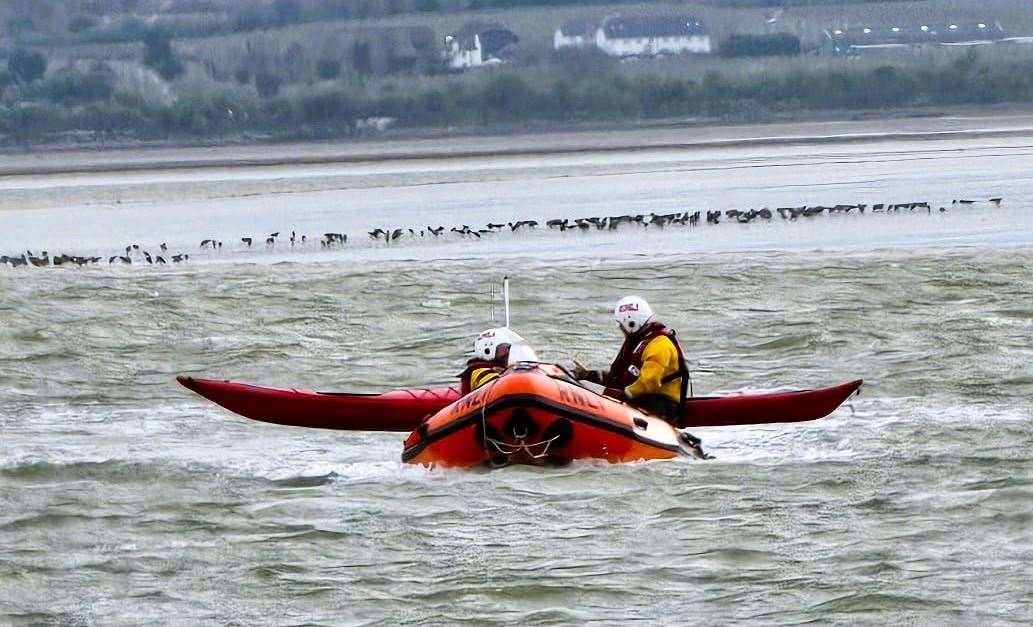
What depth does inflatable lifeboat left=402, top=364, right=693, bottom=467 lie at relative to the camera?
14484 mm

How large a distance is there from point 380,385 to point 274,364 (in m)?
1.91

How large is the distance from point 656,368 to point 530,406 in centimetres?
194

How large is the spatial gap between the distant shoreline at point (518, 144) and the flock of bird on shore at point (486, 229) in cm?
2421

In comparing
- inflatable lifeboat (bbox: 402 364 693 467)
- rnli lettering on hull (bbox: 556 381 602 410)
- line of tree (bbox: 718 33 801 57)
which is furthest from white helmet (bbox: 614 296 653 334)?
line of tree (bbox: 718 33 801 57)

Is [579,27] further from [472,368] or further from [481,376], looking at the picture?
[481,376]

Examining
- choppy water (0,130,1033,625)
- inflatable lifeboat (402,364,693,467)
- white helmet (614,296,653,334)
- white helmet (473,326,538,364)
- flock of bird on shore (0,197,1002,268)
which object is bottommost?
flock of bird on shore (0,197,1002,268)

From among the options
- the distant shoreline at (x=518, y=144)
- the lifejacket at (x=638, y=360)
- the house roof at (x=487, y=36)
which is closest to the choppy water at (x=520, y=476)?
the lifejacket at (x=638, y=360)

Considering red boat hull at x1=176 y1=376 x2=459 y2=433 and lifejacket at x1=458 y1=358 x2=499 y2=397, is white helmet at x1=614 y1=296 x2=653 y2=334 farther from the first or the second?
red boat hull at x1=176 y1=376 x2=459 y2=433

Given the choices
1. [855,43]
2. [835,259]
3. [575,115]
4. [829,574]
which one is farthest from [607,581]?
[855,43]

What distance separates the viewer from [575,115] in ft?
221

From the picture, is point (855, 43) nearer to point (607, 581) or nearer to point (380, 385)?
point (380, 385)

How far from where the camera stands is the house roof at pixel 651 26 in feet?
220

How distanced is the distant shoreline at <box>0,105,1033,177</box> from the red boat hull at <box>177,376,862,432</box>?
44.0 meters

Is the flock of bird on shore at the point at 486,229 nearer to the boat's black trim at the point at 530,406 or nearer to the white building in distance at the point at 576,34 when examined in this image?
the boat's black trim at the point at 530,406
